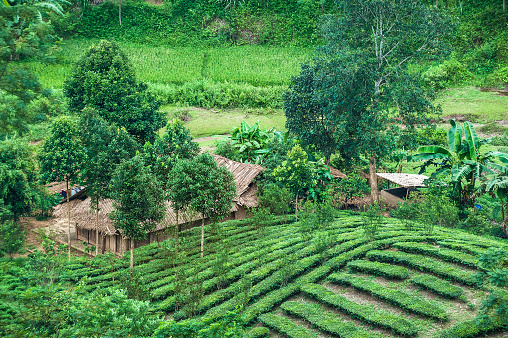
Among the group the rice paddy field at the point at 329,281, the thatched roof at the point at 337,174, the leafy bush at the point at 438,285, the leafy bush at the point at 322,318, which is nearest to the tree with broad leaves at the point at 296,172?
the rice paddy field at the point at 329,281

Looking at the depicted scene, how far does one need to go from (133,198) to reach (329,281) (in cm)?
498

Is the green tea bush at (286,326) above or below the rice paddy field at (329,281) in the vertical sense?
below

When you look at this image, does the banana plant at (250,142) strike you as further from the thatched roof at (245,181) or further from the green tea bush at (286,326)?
the green tea bush at (286,326)

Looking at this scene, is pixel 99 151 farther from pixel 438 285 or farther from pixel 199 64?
pixel 199 64

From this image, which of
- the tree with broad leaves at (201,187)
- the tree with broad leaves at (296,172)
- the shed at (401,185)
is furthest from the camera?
the shed at (401,185)

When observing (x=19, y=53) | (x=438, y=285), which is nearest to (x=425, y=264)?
(x=438, y=285)

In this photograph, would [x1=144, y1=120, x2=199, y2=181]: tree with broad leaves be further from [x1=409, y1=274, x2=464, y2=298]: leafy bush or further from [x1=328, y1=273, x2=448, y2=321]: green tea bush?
[x1=409, y1=274, x2=464, y2=298]: leafy bush

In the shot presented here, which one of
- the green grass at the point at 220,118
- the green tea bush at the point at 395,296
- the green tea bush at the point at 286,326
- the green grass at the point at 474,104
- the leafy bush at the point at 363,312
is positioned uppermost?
the green grass at the point at 474,104

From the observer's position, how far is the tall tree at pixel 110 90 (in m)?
16.5

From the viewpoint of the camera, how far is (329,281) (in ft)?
33.4

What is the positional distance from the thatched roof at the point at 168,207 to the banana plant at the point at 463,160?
593cm

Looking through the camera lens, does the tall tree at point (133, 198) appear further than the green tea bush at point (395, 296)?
Yes

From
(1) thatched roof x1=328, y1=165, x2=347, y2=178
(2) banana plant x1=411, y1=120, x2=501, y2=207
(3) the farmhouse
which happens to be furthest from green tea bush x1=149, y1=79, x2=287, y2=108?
(2) banana plant x1=411, y1=120, x2=501, y2=207

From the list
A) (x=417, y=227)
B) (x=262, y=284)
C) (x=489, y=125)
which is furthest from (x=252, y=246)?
(x=489, y=125)
